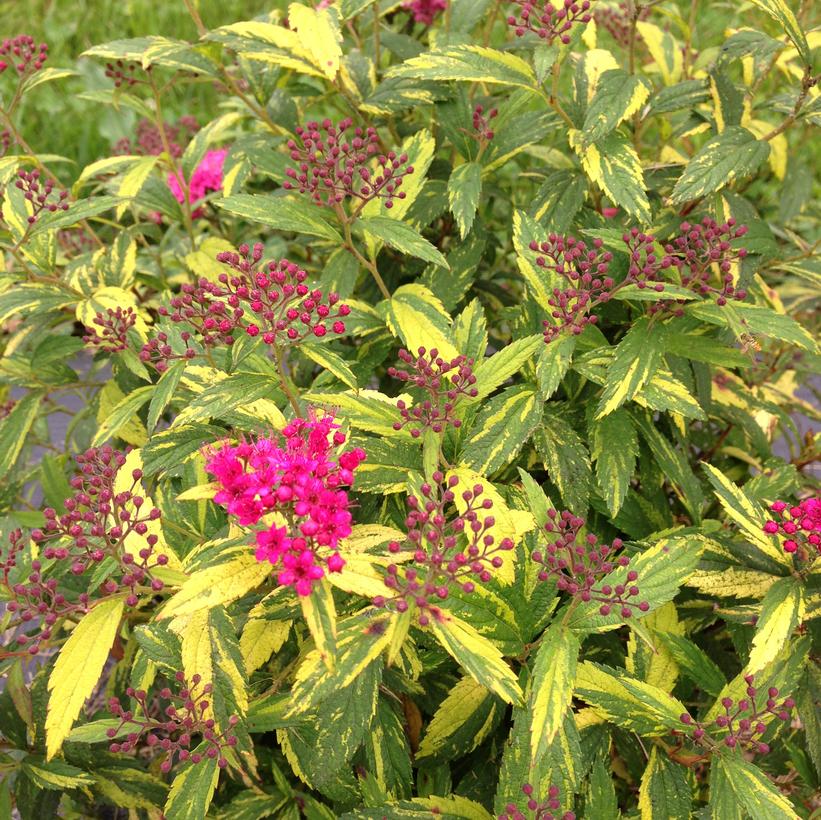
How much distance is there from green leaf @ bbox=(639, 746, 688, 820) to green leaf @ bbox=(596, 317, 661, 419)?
67 cm

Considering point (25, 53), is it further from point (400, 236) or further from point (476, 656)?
point (476, 656)

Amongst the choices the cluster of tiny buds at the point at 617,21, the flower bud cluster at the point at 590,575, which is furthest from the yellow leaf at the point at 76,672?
the cluster of tiny buds at the point at 617,21

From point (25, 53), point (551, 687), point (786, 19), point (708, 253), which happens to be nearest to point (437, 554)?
point (551, 687)

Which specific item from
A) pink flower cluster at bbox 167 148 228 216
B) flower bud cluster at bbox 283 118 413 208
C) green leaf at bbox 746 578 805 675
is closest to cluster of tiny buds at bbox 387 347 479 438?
flower bud cluster at bbox 283 118 413 208

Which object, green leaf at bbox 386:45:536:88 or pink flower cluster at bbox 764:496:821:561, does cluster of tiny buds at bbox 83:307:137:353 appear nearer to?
green leaf at bbox 386:45:536:88

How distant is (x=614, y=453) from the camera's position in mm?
1820

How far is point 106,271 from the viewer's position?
232 cm

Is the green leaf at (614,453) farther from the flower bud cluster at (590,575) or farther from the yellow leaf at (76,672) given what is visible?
the yellow leaf at (76,672)

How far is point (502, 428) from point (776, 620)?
0.59m

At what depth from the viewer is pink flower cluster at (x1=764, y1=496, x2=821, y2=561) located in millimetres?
1535

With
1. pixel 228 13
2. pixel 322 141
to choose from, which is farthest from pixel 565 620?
pixel 228 13

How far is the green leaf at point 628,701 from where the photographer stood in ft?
5.22

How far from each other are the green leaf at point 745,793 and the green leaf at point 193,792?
863 millimetres

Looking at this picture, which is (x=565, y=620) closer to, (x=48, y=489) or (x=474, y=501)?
(x=474, y=501)
